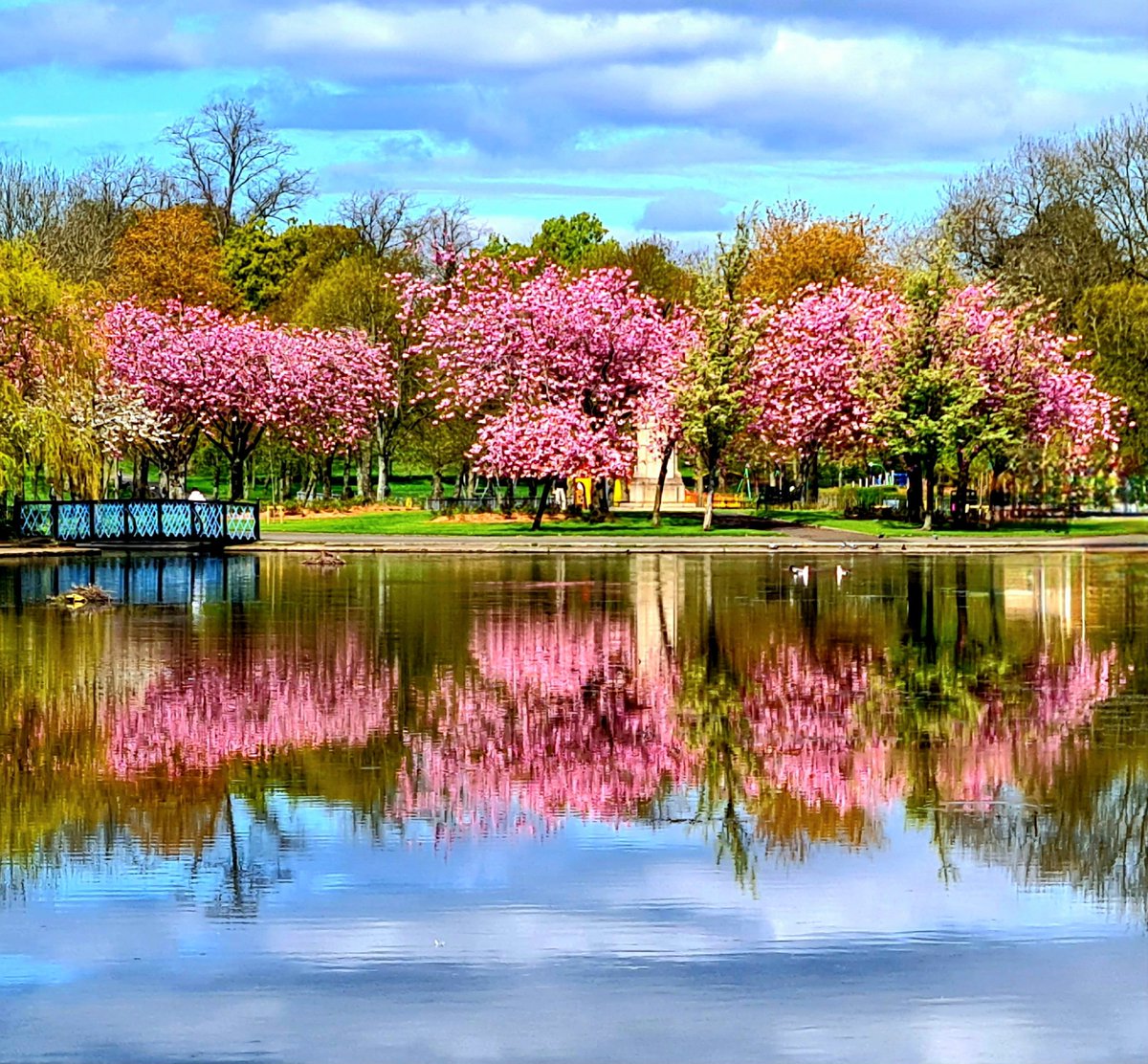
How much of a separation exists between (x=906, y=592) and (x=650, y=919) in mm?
30037

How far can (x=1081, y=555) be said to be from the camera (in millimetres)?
59156

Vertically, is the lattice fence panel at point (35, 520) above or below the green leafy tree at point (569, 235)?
below

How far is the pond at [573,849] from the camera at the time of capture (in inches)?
362

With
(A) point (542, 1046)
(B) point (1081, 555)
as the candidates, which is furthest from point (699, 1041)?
(B) point (1081, 555)

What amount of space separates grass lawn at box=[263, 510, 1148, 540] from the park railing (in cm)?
902

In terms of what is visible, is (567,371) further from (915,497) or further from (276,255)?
(276,255)

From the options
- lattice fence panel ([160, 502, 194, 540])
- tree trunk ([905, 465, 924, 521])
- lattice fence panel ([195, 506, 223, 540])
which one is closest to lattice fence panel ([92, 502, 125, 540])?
lattice fence panel ([160, 502, 194, 540])

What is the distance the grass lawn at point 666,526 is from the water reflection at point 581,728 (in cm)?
3306

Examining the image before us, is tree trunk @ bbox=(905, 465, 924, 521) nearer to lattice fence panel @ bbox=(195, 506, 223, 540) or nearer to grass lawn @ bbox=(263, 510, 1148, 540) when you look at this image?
grass lawn @ bbox=(263, 510, 1148, 540)

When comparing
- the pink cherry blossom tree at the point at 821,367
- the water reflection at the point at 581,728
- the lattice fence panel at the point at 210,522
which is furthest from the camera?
the pink cherry blossom tree at the point at 821,367

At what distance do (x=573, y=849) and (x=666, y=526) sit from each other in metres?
59.3

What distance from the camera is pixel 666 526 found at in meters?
72.5

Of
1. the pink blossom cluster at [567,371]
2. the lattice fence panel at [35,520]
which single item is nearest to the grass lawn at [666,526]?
the pink blossom cluster at [567,371]

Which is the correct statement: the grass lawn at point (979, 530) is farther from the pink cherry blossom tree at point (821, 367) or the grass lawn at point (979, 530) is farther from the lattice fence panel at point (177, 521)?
the lattice fence panel at point (177, 521)
